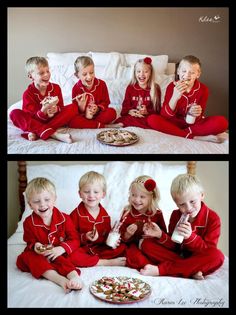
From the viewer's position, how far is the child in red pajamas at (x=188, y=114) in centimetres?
113

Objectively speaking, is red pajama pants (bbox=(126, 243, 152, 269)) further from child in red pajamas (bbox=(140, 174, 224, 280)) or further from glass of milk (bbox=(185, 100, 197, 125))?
glass of milk (bbox=(185, 100, 197, 125))

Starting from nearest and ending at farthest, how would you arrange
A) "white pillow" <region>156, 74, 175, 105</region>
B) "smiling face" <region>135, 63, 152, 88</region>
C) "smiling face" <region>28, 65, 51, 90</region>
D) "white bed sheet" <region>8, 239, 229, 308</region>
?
"white bed sheet" <region>8, 239, 229, 308</region> → "smiling face" <region>28, 65, 51, 90</region> → "smiling face" <region>135, 63, 152, 88</region> → "white pillow" <region>156, 74, 175, 105</region>

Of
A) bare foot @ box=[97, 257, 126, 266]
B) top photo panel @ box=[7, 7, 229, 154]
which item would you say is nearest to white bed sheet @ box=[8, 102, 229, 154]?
top photo panel @ box=[7, 7, 229, 154]

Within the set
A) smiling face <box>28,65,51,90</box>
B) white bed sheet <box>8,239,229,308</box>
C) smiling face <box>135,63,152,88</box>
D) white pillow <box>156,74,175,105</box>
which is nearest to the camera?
white bed sheet <box>8,239,229,308</box>

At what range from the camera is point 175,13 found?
1.53 m

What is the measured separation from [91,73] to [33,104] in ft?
0.60

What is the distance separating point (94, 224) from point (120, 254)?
112 mm

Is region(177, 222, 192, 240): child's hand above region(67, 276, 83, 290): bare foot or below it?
above

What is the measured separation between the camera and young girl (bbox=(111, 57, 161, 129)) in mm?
1213

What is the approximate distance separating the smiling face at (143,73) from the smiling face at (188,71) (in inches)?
4.4

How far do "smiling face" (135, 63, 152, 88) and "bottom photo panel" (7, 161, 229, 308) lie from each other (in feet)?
0.96

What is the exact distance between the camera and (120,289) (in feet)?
3.34
